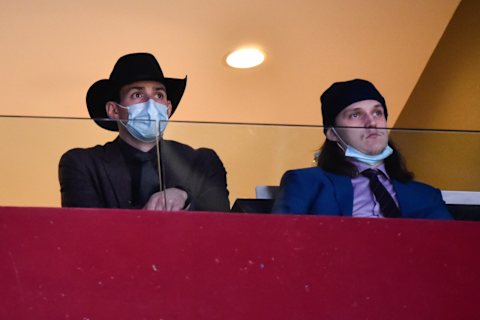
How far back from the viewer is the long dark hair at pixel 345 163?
64.1 inches

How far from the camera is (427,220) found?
1.55 meters

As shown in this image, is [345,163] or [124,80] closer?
[345,163]

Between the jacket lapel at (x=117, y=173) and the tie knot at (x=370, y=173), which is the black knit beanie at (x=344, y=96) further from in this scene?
the jacket lapel at (x=117, y=173)

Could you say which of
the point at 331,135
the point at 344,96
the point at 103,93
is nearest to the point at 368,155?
the point at 331,135

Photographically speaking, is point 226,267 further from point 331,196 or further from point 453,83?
point 453,83

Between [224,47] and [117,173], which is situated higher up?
[224,47]

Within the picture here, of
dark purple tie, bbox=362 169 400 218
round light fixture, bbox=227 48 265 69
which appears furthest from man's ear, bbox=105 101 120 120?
round light fixture, bbox=227 48 265 69

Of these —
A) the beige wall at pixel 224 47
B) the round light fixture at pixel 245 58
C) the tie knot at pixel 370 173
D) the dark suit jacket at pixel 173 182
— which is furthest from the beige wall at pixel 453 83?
the dark suit jacket at pixel 173 182

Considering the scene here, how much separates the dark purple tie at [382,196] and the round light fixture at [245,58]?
1.55 m

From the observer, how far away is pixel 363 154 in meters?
1.68

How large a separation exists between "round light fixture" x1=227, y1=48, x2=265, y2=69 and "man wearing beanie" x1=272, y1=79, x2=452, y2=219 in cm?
153

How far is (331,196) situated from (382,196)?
0.34 feet

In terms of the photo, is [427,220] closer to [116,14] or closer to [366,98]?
[366,98]

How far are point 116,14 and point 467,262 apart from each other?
180 cm
